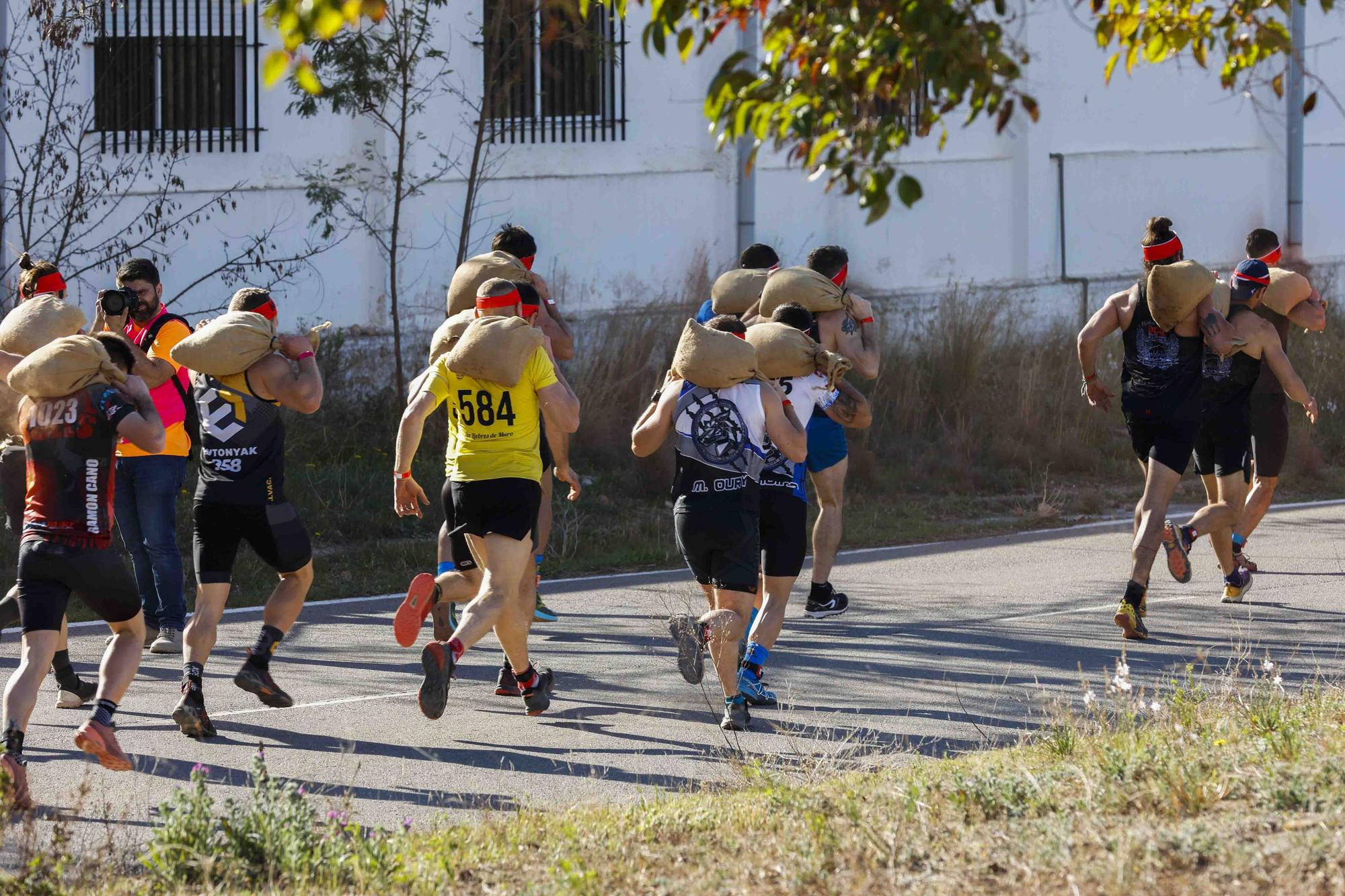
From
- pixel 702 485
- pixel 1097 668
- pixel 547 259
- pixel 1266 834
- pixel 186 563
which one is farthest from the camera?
pixel 547 259

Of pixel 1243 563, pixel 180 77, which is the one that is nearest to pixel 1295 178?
pixel 1243 563

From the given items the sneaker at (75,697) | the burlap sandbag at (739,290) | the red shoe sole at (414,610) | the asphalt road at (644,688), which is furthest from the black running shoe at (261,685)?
the burlap sandbag at (739,290)

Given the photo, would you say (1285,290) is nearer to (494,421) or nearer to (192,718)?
(494,421)

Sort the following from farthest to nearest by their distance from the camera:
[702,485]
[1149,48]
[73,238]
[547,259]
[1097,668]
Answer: [547,259] < [73,238] < [1097,668] < [702,485] < [1149,48]

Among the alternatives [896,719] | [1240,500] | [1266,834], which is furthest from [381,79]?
[1266,834]

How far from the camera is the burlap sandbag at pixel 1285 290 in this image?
10.2 meters

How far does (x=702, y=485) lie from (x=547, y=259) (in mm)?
10533

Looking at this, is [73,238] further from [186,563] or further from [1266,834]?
[1266,834]

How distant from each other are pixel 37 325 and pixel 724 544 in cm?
314

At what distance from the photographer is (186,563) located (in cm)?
1149

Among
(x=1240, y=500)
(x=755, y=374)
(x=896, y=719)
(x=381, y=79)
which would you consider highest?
(x=381, y=79)

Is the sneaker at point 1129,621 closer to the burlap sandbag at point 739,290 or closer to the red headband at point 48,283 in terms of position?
the burlap sandbag at point 739,290

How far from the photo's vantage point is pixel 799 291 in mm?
8680

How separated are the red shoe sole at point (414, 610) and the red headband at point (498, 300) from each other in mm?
1166
